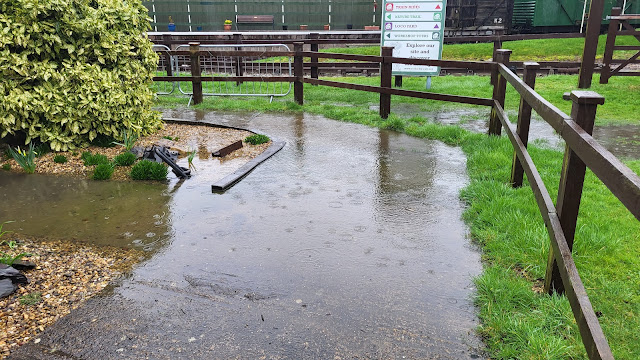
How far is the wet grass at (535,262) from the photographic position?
2912 millimetres

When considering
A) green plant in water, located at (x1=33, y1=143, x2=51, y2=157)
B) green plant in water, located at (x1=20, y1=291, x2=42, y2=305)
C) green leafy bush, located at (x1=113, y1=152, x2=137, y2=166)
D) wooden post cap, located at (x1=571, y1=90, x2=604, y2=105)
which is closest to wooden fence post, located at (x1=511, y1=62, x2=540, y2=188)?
wooden post cap, located at (x1=571, y1=90, x2=604, y2=105)

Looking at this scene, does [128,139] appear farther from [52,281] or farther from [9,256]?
[52,281]

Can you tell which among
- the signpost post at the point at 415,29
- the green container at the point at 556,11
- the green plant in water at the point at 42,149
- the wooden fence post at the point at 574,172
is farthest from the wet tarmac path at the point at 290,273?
the green container at the point at 556,11

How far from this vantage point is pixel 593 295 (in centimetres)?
336

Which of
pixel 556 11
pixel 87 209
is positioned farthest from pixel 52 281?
pixel 556 11

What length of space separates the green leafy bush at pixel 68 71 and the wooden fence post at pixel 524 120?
5.21 m

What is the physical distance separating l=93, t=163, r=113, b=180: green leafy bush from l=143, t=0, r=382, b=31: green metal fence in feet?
84.4

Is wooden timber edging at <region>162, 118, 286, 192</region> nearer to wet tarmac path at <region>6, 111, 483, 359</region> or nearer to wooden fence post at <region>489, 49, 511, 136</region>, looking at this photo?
wet tarmac path at <region>6, 111, 483, 359</region>

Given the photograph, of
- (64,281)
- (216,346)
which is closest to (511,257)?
(216,346)

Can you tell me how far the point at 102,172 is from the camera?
241 inches

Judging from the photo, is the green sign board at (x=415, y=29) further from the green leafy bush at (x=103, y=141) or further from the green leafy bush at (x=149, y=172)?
the green leafy bush at (x=149, y=172)

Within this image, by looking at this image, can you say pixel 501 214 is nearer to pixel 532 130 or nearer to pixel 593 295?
pixel 593 295

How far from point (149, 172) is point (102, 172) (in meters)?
0.60

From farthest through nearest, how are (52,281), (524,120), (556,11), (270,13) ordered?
(270,13)
(556,11)
(524,120)
(52,281)
